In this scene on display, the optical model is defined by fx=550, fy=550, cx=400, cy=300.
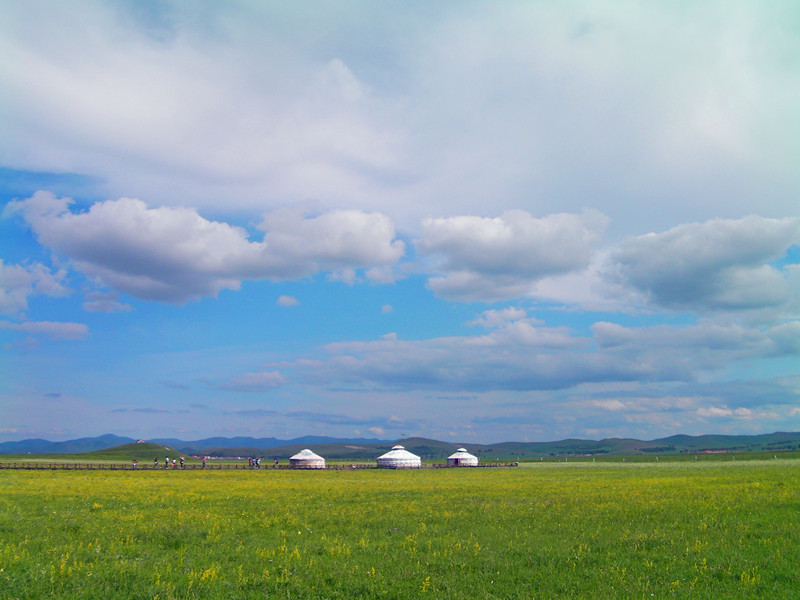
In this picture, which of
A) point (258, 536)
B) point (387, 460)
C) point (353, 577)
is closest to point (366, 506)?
point (258, 536)

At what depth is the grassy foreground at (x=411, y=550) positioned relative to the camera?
48.9 ft

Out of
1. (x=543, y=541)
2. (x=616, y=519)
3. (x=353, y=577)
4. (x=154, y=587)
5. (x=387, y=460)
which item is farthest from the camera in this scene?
(x=387, y=460)

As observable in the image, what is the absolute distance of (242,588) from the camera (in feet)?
49.7

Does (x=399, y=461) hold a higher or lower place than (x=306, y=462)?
lower

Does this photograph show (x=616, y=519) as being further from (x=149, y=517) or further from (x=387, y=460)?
(x=387, y=460)

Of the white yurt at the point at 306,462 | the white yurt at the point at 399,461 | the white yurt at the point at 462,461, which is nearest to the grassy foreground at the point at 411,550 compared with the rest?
the white yurt at the point at 306,462

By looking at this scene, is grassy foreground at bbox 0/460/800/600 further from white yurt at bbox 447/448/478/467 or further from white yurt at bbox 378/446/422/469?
white yurt at bbox 447/448/478/467

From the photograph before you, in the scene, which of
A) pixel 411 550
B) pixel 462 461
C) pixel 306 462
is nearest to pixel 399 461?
pixel 462 461

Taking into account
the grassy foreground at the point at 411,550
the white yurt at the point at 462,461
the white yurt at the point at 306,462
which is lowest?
the white yurt at the point at 462,461

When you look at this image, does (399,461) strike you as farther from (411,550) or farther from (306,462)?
(411,550)

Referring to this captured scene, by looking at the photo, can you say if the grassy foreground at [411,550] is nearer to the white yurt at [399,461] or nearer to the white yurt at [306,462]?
the white yurt at [306,462]

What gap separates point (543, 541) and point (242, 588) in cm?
1108

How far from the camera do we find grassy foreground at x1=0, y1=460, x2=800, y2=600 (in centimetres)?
1490

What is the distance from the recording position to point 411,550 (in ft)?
62.7
